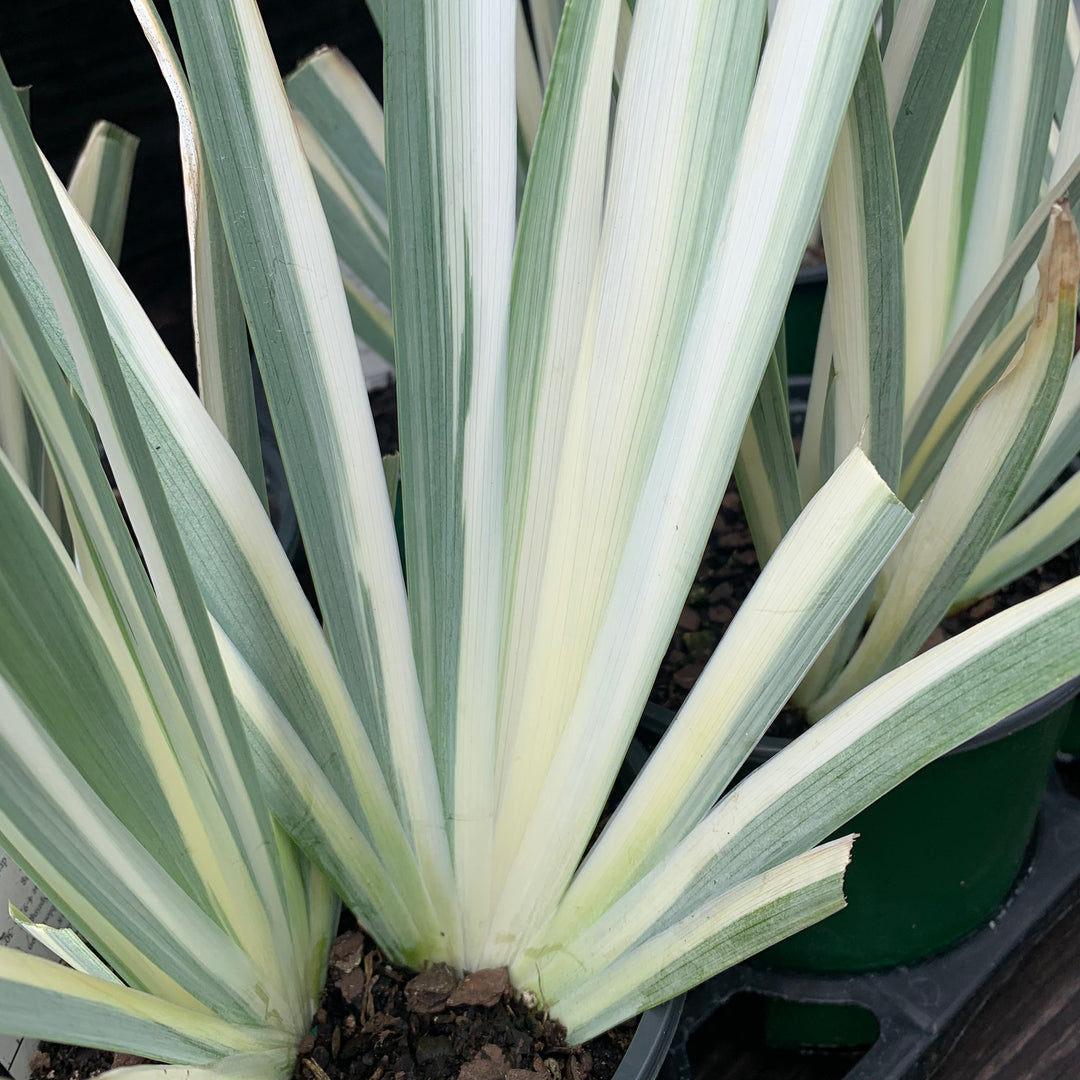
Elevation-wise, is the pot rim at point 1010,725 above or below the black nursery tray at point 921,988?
above

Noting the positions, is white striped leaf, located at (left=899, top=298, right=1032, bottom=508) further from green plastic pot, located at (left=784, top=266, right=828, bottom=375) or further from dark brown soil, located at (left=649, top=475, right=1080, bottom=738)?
green plastic pot, located at (left=784, top=266, right=828, bottom=375)

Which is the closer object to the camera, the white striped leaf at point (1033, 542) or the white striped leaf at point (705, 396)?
the white striped leaf at point (705, 396)

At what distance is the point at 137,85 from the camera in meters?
0.71

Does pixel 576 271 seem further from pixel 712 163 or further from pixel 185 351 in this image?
pixel 185 351

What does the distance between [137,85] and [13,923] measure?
1.82ft

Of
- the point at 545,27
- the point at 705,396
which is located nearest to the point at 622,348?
the point at 705,396

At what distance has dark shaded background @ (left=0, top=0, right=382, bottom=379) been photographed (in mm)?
663

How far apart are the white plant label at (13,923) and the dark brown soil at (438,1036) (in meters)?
0.10

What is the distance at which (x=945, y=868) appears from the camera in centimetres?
49

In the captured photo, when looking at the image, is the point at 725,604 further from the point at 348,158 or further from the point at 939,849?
the point at 348,158

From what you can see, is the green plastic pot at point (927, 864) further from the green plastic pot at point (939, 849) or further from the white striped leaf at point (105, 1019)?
the white striped leaf at point (105, 1019)

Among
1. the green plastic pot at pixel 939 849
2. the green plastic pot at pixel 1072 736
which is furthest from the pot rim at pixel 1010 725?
the green plastic pot at pixel 1072 736

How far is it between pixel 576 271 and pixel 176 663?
0.16 metres

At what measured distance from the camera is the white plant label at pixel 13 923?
1.23 ft
